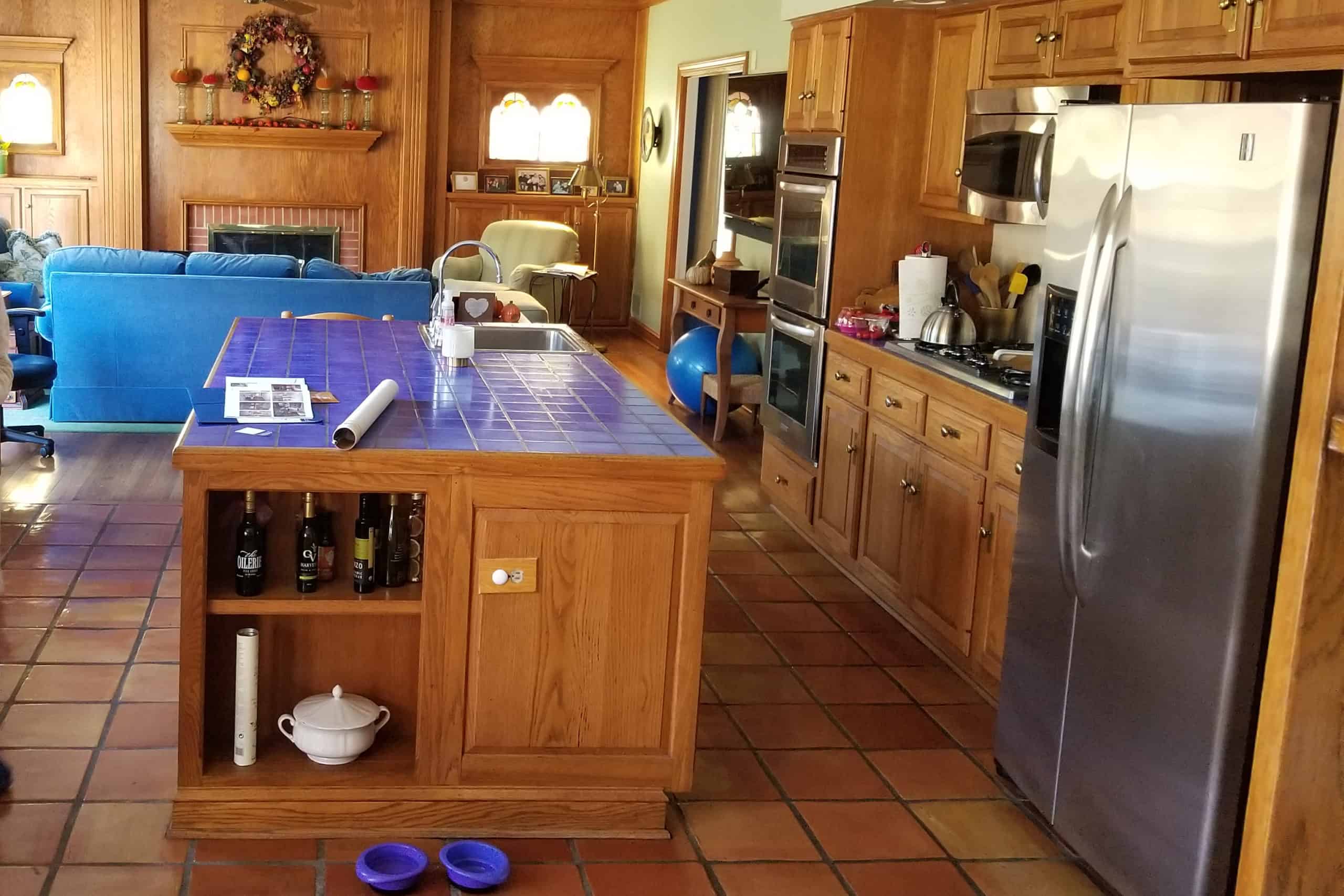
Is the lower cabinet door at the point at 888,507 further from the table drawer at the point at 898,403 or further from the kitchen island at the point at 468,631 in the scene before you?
the kitchen island at the point at 468,631

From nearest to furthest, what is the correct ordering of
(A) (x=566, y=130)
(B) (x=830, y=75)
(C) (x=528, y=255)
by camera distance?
(B) (x=830, y=75) → (C) (x=528, y=255) → (A) (x=566, y=130)

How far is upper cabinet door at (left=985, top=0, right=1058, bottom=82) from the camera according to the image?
13.3ft

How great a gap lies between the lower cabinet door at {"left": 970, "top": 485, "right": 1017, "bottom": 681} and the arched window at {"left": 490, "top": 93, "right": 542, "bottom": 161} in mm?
7813

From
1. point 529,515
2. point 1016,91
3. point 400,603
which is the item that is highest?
point 1016,91

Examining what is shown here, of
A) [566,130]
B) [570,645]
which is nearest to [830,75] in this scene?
[570,645]

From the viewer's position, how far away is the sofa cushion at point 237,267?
21.6 feet

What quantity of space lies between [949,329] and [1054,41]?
97 cm

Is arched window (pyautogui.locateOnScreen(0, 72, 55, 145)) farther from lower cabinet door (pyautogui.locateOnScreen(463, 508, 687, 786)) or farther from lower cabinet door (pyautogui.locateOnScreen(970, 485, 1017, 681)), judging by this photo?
lower cabinet door (pyautogui.locateOnScreen(463, 508, 687, 786))

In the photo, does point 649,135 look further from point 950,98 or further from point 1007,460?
point 1007,460

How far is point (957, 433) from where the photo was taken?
160 inches

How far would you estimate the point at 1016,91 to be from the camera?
422 centimetres

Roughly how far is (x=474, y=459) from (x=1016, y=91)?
2.34 metres

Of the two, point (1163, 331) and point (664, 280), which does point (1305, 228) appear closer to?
point (1163, 331)

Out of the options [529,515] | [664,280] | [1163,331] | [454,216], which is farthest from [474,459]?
[454,216]
